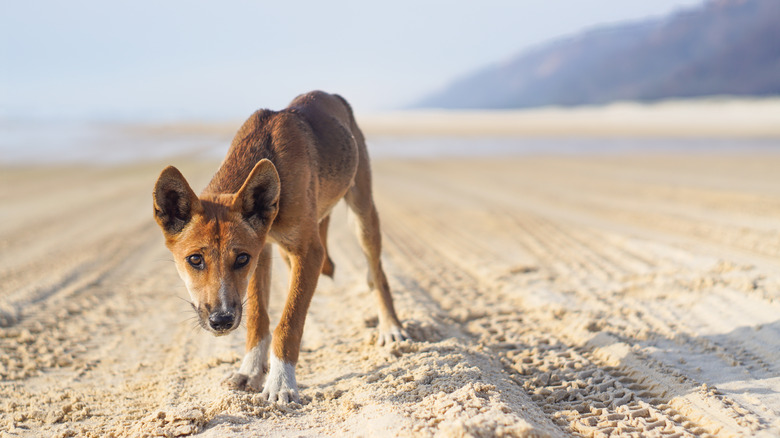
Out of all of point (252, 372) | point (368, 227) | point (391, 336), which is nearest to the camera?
point (252, 372)

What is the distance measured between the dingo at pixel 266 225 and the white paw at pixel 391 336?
0.01m

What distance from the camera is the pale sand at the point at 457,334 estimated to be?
418cm

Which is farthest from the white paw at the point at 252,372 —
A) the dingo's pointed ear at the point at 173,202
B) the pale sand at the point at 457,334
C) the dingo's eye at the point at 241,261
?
the dingo's pointed ear at the point at 173,202

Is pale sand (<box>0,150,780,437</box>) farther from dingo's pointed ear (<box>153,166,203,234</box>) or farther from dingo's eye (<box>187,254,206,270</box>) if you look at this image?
dingo's pointed ear (<box>153,166,203,234</box>)

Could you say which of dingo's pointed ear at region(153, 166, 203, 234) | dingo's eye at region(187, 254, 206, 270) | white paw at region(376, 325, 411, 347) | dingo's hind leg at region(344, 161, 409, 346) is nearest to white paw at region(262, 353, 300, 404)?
dingo's eye at region(187, 254, 206, 270)

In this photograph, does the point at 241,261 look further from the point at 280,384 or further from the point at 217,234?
the point at 280,384

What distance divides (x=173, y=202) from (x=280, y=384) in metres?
1.53

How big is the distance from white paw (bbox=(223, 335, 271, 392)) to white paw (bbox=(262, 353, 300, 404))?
0.27m

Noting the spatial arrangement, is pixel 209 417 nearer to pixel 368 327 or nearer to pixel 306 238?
pixel 306 238

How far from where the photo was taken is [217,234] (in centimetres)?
423

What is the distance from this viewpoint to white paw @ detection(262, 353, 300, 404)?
4.52m

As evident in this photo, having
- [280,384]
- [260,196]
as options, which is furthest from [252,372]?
[260,196]

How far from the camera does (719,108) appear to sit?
88688mm

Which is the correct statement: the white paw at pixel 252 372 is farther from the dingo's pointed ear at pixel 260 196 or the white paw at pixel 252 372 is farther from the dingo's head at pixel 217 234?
the dingo's pointed ear at pixel 260 196
